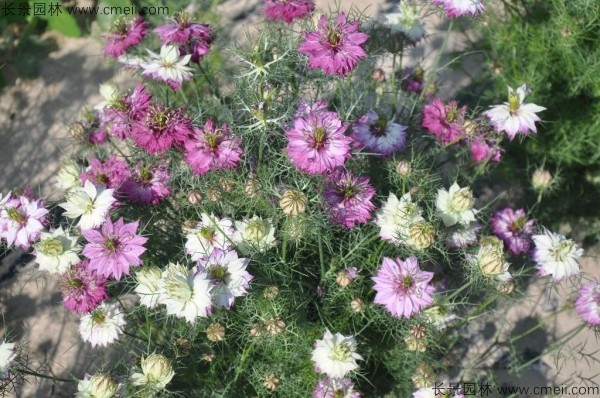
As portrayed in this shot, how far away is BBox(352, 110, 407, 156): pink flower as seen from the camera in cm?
164

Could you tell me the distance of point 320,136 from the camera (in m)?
1.30

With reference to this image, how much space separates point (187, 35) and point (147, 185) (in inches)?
17.0

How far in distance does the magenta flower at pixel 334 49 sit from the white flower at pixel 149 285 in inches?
24.3

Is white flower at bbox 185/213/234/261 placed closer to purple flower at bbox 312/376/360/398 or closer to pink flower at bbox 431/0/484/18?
purple flower at bbox 312/376/360/398

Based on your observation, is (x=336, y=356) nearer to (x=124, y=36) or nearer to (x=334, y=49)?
(x=334, y=49)

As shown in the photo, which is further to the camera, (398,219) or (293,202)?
(398,219)

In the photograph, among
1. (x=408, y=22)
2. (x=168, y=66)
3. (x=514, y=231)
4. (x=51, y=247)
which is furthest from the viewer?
(x=408, y=22)

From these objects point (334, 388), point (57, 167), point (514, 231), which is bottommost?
point (334, 388)

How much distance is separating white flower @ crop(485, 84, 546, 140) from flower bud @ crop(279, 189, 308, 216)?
0.67 meters

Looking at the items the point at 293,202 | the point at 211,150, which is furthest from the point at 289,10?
the point at 293,202

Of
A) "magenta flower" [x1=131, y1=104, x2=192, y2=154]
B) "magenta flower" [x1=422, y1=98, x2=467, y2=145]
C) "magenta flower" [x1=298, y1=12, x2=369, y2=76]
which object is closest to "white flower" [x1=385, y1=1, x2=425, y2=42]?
"magenta flower" [x1=422, y1=98, x2=467, y2=145]

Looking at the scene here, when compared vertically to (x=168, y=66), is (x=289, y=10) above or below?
Result: above

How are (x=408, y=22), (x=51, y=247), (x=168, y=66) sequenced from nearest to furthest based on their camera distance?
(x=51, y=247)
(x=168, y=66)
(x=408, y=22)

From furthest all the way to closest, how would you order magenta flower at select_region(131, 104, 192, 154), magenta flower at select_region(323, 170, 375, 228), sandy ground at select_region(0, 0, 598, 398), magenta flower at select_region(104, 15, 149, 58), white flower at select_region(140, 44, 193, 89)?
sandy ground at select_region(0, 0, 598, 398), magenta flower at select_region(104, 15, 149, 58), white flower at select_region(140, 44, 193, 89), magenta flower at select_region(323, 170, 375, 228), magenta flower at select_region(131, 104, 192, 154)
